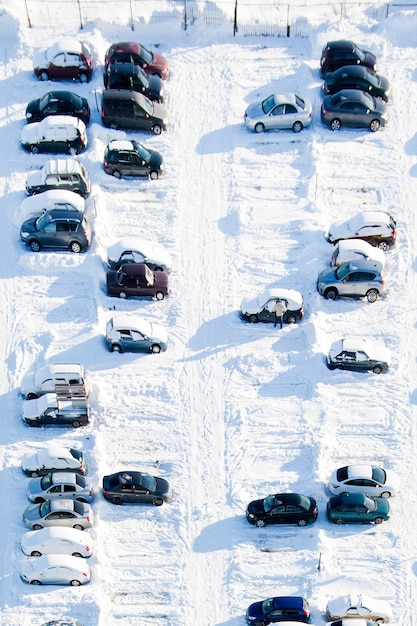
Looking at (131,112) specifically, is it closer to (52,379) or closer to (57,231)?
(57,231)

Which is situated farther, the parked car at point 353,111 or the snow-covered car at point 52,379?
the parked car at point 353,111

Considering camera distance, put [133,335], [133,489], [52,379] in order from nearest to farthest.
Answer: [133,489], [52,379], [133,335]

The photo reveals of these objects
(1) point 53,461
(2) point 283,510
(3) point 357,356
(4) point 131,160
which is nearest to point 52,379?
(1) point 53,461

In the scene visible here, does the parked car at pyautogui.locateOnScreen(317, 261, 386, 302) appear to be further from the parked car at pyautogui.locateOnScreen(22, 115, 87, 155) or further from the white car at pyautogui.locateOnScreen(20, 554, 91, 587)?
the white car at pyautogui.locateOnScreen(20, 554, 91, 587)

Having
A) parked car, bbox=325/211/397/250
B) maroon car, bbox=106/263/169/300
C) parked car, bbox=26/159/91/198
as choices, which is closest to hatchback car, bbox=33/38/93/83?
parked car, bbox=26/159/91/198

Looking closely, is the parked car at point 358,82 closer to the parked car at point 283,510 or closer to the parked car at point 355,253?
the parked car at point 355,253

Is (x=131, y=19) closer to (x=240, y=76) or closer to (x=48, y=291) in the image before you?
(x=240, y=76)

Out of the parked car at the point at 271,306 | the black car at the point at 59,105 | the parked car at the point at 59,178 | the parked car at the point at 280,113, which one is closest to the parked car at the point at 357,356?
the parked car at the point at 271,306
